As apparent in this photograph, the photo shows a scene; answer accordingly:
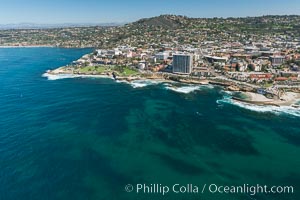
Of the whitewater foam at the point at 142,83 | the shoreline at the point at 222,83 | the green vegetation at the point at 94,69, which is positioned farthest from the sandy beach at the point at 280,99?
the green vegetation at the point at 94,69

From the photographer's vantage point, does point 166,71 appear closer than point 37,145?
No

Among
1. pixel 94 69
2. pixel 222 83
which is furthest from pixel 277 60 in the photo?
pixel 94 69

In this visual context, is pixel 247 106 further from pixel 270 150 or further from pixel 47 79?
pixel 47 79

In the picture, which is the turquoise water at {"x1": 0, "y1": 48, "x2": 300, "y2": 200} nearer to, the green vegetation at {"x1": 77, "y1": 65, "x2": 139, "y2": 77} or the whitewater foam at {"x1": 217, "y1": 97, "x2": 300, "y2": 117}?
the whitewater foam at {"x1": 217, "y1": 97, "x2": 300, "y2": 117}

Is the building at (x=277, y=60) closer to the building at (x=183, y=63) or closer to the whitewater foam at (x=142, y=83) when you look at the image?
the building at (x=183, y=63)

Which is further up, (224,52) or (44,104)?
(224,52)

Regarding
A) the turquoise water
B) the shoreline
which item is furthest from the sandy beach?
the turquoise water

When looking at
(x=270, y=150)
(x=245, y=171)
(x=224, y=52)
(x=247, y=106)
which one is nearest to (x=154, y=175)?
(x=245, y=171)
